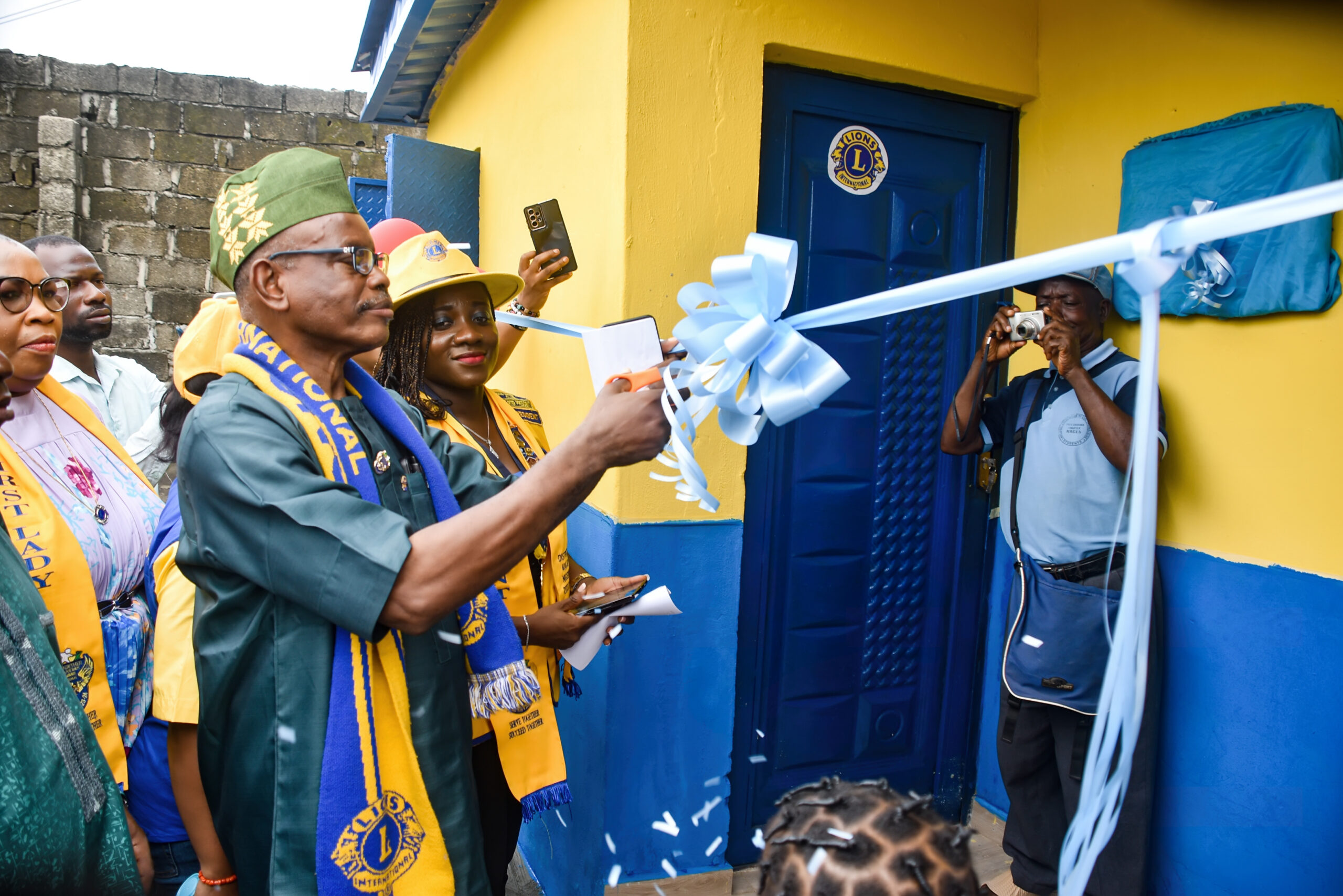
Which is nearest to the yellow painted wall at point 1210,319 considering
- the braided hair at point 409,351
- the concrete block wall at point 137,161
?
the braided hair at point 409,351

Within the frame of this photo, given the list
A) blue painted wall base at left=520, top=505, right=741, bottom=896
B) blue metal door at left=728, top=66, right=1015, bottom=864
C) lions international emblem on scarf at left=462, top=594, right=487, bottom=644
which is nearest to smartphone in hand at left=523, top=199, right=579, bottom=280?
blue metal door at left=728, top=66, right=1015, bottom=864

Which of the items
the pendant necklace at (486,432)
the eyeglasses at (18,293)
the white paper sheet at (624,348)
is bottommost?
the pendant necklace at (486,432)

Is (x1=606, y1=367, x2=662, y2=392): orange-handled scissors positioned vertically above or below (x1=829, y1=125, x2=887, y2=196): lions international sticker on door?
below

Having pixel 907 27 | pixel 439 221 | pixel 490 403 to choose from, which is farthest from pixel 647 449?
pixel 439 221

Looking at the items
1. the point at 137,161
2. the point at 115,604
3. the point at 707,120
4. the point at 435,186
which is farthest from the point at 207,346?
the point at 137,161

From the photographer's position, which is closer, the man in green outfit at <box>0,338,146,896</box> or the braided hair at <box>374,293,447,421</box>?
the man in green outfit at <box>0,338,146,896</box>

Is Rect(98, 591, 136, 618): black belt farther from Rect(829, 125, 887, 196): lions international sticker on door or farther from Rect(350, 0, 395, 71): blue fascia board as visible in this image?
Rect(350, 0, 395, 71): blue fascia board

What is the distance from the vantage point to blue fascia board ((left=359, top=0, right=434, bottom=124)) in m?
4.80

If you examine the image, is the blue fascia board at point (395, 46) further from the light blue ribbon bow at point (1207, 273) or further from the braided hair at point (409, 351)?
the light blue ribbon bow at point (1207, 273)

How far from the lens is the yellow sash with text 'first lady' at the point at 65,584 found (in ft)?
6.43

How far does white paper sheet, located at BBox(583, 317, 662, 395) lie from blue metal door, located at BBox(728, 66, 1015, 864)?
1386 mm

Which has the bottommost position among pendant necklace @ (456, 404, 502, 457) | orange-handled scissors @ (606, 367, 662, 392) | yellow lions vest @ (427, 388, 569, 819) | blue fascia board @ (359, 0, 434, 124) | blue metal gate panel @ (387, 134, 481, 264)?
yellow lions vest @ (427, 388, 569, 819)

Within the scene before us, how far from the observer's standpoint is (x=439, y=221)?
203 inches

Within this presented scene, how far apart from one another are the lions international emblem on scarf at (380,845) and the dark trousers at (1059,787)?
2151 mm
